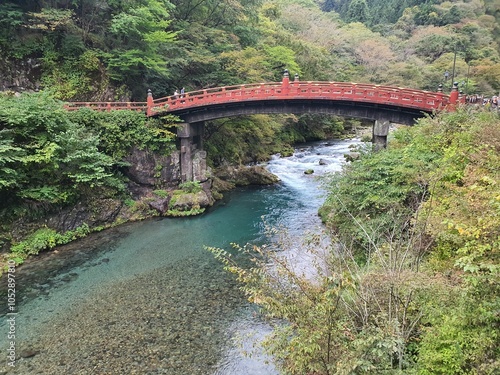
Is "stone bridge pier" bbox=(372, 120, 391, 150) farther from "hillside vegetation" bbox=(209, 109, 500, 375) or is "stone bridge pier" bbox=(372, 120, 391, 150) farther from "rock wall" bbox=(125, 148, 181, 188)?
"rock wall" bbox=(125, 148, 181, 188)

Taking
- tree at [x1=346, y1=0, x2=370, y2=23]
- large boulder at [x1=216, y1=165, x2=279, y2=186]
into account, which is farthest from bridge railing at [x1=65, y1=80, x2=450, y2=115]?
tree at [x1=346, y1=0, x2=370, y2=23]

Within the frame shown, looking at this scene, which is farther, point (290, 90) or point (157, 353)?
point (290, 90)

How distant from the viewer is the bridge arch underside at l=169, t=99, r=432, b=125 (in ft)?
65.7

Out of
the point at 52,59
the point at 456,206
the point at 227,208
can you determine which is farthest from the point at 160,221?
the point at 456,206

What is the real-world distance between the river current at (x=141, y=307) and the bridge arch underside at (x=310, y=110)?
24.3 feet

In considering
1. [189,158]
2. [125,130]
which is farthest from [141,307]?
[189,158]

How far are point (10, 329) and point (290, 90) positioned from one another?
17903 mm

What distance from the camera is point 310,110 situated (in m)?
22.2

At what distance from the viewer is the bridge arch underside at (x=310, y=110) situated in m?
20.0

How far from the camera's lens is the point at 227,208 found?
2306cm

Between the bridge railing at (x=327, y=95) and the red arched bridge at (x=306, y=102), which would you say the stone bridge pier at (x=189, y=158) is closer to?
the red arched bridge at (x=306, y=102)

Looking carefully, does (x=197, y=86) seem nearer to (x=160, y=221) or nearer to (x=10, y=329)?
(x=160, y=221)

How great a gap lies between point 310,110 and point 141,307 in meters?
15.8

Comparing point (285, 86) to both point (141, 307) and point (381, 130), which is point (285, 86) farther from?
point (141, 307)
